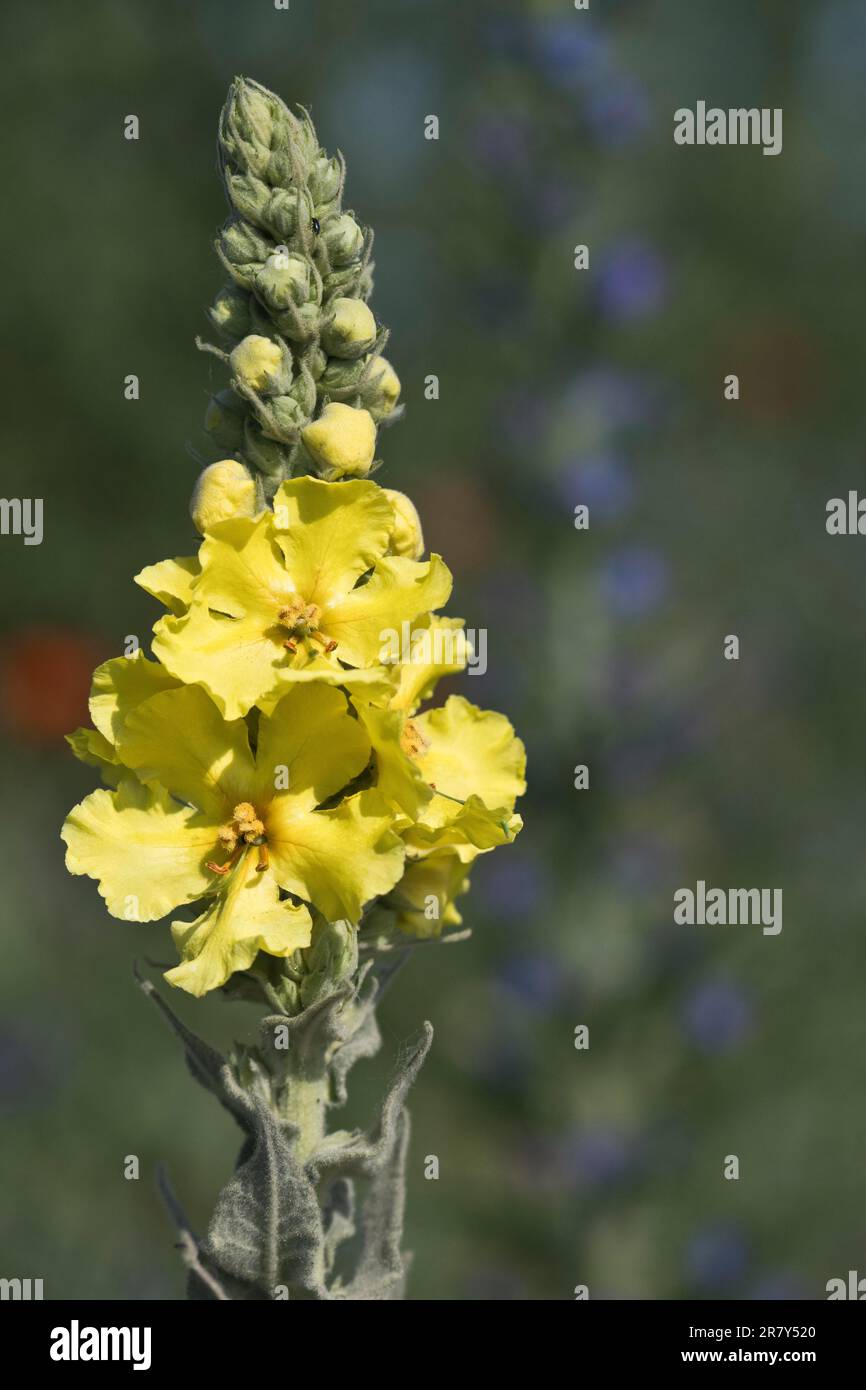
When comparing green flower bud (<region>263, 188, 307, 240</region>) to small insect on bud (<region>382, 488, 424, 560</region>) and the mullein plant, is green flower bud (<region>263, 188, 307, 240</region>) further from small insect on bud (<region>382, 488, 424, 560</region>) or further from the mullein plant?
small insect on bud (<region>382, 488, 424, 560</region>)

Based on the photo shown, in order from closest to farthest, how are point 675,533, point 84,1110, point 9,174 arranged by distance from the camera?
1. point 84,1110
2. point 675,533
3. point 9,174

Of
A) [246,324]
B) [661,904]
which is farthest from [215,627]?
[661,904]

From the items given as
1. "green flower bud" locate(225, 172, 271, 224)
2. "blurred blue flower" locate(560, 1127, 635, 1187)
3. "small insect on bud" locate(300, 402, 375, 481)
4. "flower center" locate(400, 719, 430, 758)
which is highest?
"green flower bud" locate(225, 172, 271, 224)

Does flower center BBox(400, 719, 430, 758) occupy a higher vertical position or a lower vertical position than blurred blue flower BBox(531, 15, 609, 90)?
lower

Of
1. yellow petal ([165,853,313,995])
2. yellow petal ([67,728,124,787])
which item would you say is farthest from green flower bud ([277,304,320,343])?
yellow petal ([165,853,313,995])

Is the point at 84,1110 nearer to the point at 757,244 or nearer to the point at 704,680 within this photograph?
the point at 704,680
